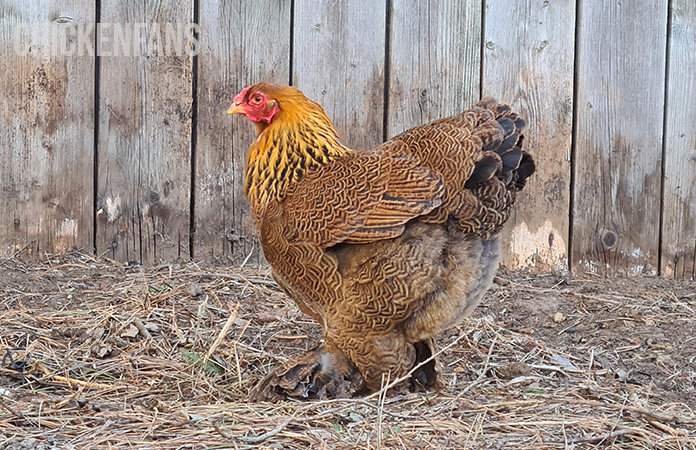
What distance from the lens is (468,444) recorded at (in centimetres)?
226

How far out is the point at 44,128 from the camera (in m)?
4.15

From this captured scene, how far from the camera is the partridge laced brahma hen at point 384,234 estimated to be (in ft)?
9.49

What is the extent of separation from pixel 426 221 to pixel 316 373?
73 cm

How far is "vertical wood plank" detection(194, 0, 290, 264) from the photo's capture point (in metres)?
4.20

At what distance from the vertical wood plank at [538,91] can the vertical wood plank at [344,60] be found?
627 millimetres

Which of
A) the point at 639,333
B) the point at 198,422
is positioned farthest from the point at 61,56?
the point at 639,333

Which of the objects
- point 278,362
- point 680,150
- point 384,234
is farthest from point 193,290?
point 680,150

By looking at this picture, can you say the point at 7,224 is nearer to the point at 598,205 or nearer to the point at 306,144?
the point at 306,144

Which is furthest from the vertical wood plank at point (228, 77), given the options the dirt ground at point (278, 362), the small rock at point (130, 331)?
the small rock at point (130, 331)

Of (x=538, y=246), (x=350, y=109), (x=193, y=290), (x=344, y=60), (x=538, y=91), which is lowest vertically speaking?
(x=193, y=290)

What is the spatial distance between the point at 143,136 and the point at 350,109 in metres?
1.14

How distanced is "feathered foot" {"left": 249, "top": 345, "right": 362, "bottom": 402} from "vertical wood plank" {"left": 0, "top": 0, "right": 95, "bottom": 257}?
181 centimetres

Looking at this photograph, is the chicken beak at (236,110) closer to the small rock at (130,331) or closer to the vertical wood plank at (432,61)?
the small rock at (130,331)

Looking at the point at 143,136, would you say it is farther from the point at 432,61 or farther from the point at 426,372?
the point at 426,372
